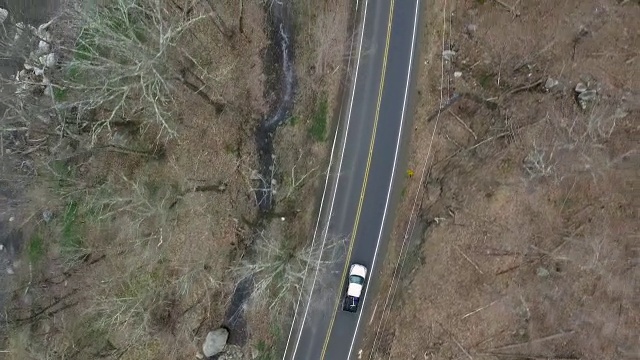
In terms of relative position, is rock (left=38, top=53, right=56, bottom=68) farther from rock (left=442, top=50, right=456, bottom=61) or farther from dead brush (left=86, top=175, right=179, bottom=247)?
rock (left=442, top=50, right=456, bottom=61)

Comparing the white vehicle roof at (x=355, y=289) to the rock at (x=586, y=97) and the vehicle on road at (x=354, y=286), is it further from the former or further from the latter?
the rock at (x=586, y=97)

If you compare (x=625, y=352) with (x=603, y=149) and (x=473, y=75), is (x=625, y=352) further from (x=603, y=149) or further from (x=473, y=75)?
(x=473, y=75)

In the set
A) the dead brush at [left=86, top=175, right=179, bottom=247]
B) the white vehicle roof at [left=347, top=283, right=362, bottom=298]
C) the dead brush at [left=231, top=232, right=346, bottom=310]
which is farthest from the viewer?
the dead brush at [left=86, top=175, right=179, bottom=247]

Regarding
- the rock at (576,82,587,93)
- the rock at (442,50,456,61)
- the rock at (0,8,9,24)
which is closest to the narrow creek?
the rock at (442,50,456,61)

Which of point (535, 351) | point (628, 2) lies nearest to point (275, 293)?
point (535, 351)

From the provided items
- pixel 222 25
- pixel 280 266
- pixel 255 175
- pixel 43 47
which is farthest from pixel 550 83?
pixel 43 47

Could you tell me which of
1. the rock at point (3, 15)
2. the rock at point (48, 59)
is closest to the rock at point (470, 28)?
the rock at point (48, 59)

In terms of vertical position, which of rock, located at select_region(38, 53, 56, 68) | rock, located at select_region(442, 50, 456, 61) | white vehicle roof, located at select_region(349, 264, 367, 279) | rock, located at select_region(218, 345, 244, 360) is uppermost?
rock, located at select_region(442, 50, 456, 61)
